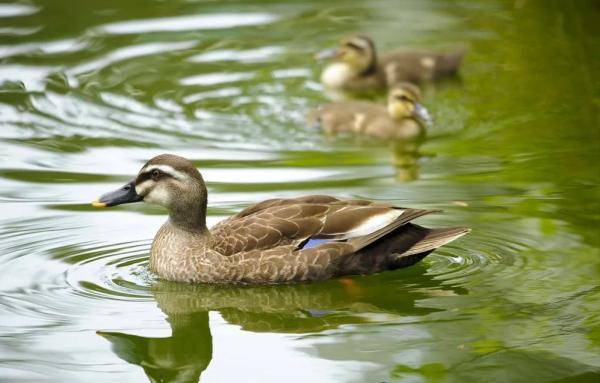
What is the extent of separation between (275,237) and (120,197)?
2.59 feet

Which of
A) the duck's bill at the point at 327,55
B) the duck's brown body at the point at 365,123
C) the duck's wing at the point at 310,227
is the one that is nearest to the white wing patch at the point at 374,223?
the duck's wing at the point at 310,227

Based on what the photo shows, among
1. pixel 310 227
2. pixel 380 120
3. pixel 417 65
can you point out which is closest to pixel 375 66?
pixel 417 65

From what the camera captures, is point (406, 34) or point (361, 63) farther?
point (406, 34)

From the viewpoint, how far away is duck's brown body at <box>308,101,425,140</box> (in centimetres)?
964

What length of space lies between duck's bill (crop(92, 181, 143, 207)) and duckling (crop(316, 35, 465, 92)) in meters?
4.53

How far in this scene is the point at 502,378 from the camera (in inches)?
210

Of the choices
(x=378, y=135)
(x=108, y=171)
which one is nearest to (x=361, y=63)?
(x=378, y=135)

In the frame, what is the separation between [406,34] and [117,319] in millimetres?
7238

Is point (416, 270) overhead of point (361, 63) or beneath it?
beneath

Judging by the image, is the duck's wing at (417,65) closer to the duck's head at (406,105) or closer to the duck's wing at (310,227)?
the duck's head at (406,105)

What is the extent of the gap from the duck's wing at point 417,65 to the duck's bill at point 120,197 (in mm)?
4726

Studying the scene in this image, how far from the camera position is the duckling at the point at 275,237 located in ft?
21.5

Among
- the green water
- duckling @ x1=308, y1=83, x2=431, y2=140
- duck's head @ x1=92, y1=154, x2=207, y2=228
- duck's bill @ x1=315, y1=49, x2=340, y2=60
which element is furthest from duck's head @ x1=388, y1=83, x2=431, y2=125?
duck's head @ x1=92, y1=154, x2=207, y2=228

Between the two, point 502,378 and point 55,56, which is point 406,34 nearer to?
point 55,56
